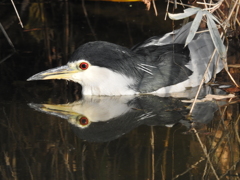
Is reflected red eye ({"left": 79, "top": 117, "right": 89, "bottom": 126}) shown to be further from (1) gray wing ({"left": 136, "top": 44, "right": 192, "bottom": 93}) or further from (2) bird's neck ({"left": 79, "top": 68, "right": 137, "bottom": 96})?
(1) gray wing ({"left": 136, "top": 44, "right": 192, "bottom": 93})

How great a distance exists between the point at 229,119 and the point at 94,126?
4.49ft

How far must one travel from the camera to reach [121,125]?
5.21m

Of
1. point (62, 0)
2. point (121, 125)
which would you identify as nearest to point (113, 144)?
point (121, 125)

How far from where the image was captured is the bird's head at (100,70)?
5.83 meters

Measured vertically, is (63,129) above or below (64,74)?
below

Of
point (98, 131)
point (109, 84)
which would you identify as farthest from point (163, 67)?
point (98, 131)

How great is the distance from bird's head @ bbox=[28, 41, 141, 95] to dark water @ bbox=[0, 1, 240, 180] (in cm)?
14

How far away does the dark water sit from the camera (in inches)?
166

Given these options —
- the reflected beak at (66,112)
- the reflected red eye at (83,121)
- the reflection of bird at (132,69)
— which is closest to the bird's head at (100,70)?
the reflection of bird at (132,69)

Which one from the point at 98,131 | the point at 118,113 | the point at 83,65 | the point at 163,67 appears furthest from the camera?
the point at 163,67

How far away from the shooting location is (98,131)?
5.05 meters

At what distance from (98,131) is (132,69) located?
1179mm

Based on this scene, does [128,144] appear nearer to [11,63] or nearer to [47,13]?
[11,63]

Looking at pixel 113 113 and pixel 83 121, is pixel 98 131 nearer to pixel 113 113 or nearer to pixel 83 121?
pixel 83 121
